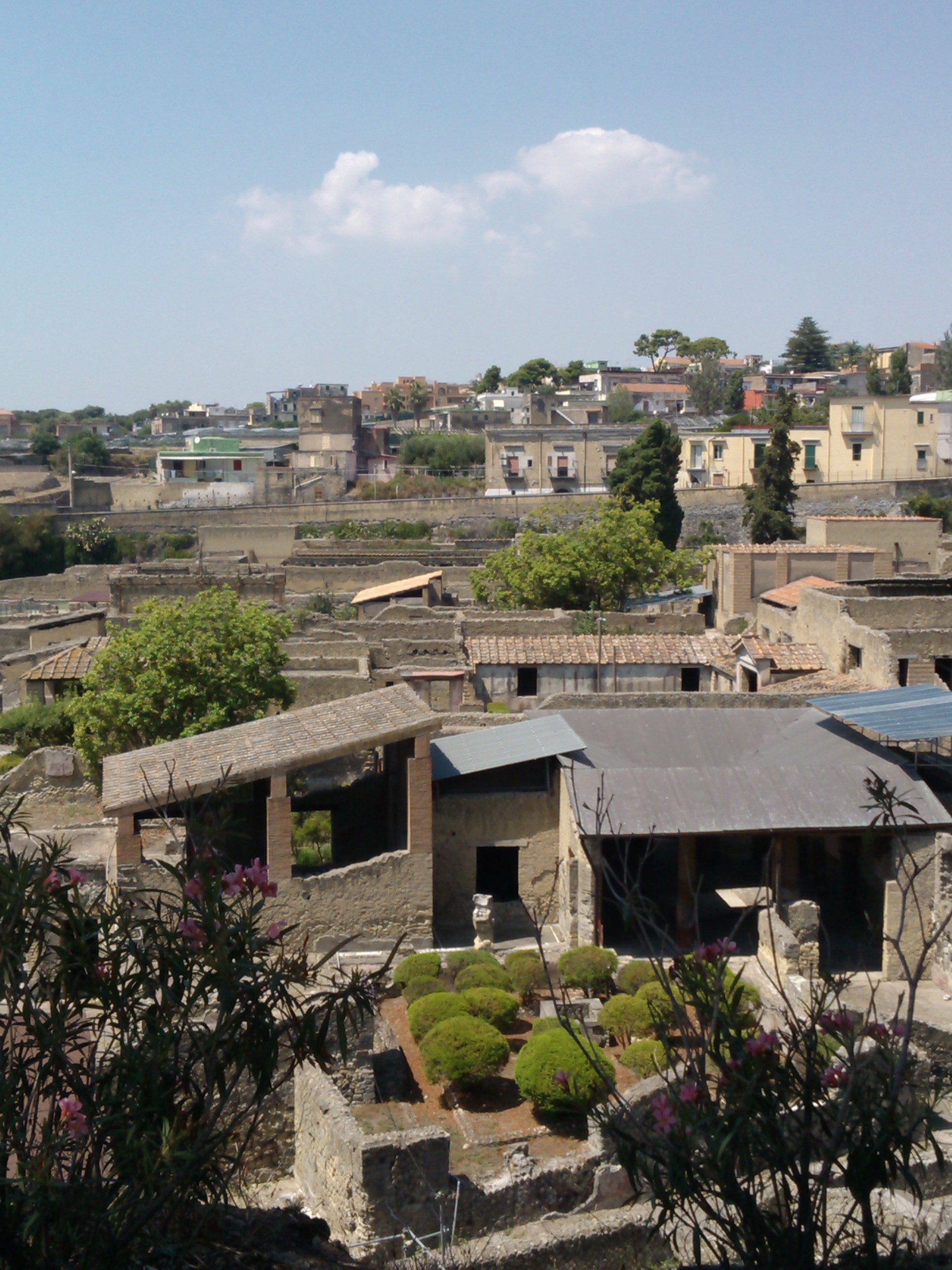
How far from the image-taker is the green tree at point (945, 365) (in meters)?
91.2

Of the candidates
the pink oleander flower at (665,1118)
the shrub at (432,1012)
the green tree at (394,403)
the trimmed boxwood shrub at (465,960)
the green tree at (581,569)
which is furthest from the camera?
the green tree at (394,403)

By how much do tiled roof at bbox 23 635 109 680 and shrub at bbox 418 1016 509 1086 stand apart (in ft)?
59.3

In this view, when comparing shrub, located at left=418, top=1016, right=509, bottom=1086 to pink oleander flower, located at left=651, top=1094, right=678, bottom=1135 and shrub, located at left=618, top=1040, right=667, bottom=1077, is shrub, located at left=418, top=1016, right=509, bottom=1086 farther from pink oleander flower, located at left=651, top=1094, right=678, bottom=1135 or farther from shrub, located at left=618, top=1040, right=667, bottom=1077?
pink oleander flower, located at left=651, top=1094, right=678, bottom=1135

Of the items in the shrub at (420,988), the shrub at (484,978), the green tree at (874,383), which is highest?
the green tree at (874,383)

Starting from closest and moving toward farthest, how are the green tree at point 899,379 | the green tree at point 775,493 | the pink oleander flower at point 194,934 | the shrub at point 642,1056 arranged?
the pink oleander flower at point 194,934 → the shrub at point 642,1056 → the green tree at point 775,493 → the green tree at point 899,379

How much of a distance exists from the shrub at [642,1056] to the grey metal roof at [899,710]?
21.6 ft

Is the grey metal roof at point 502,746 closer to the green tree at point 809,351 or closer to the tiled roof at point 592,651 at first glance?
the tiled roof at point 592,651

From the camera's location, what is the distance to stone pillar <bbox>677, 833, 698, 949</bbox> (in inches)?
636

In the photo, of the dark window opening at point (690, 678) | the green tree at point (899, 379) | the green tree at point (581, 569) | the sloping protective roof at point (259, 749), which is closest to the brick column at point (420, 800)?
the sloping protective roof at point (259, 749)

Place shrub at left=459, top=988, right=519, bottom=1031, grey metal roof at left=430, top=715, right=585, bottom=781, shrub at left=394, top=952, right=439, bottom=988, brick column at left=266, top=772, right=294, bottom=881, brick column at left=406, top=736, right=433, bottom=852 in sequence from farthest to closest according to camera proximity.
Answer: grey metal roof at left=430, top=715, right=585, bottom=781, brick column at left=406, top=736, right=433, bottom=852, brick column at left=266, top=772, right=294, bottom=881, shrub at left=394, top=952, right=439, bottom=988, shrub at left=459, top=988, right=519, bottom=1031

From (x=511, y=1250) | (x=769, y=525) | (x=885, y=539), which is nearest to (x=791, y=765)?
(x=511, y=1250)

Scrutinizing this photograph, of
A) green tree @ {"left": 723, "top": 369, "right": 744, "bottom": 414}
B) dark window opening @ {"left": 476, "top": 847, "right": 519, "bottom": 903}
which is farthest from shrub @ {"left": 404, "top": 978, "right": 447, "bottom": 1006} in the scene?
green tree @ {"left": 723, "top": 369, "right": 744, "bottom": 414}

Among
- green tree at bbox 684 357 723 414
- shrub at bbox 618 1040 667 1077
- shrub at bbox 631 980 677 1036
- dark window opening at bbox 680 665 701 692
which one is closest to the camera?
shrub at bbox 618 1040 667 1077

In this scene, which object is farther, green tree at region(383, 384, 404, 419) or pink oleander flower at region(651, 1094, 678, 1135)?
green tree at region(383, 384, 404, 419)
